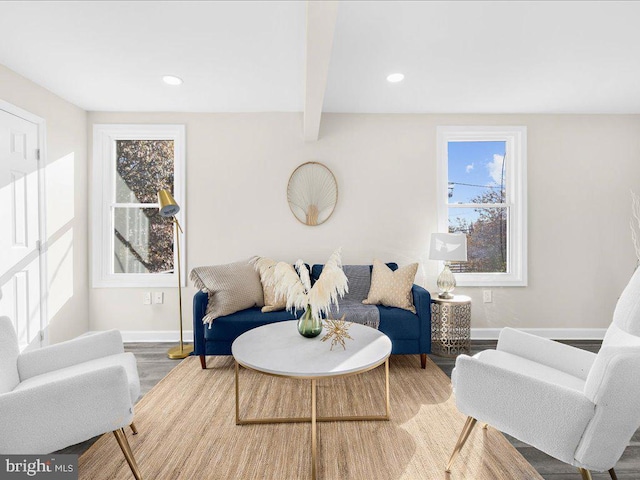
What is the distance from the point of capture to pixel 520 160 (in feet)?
12.2

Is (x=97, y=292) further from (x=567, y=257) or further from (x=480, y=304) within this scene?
(x=567, y=257)

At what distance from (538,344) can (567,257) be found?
94.5 inches

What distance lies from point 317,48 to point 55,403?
2115mm

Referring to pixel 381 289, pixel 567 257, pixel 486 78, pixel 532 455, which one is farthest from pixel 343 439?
pixel 567 257

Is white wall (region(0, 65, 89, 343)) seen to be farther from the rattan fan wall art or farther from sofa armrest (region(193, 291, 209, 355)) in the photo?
the rattan fan wall art

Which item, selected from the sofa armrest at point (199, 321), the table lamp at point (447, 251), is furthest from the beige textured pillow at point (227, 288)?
the table lamp at point (447, 251)

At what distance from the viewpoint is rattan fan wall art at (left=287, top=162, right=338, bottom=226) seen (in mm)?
3709

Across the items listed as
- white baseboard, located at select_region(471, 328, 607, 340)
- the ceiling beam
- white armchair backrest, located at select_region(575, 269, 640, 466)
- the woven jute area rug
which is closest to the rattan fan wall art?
the ceiling beam

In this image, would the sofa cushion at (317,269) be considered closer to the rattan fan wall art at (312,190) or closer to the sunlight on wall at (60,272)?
the rattan fan wall art at (312,190)

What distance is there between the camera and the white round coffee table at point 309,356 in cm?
171

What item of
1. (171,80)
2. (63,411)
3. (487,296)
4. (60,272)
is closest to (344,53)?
(171,80)

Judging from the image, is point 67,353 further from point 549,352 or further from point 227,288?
point 549,352

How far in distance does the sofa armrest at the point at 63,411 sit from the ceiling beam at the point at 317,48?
1.87 meters

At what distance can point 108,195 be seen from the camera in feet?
12.2
